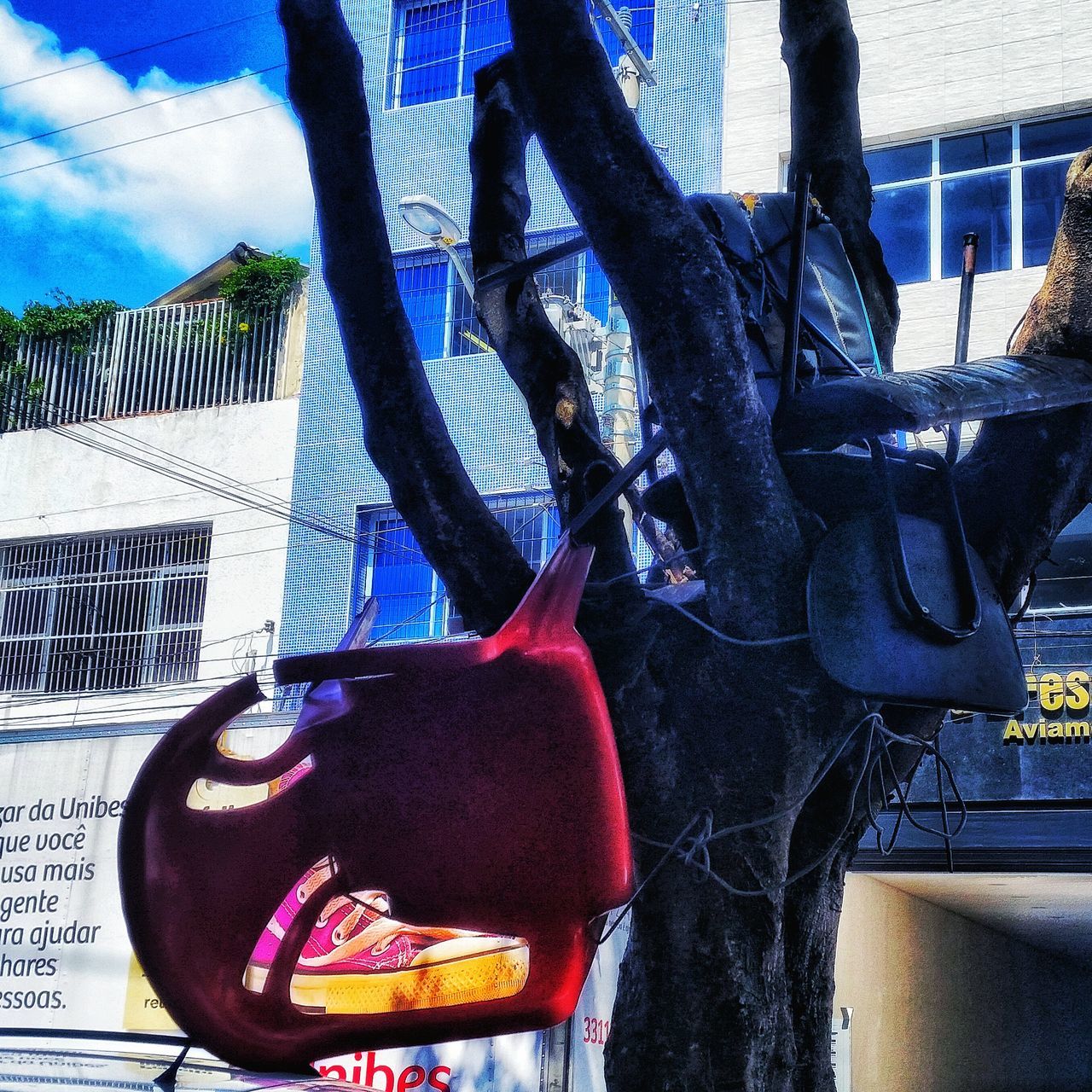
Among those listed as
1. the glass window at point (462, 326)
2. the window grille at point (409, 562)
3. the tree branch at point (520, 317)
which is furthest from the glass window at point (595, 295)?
the tree branch at point (520, 317)

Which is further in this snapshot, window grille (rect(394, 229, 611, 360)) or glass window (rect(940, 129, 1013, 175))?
window grille (rect(394, 229, 611, 360))

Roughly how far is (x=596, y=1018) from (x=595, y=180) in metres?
7.62

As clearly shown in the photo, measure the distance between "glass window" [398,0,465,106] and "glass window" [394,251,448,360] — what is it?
2.21 meters

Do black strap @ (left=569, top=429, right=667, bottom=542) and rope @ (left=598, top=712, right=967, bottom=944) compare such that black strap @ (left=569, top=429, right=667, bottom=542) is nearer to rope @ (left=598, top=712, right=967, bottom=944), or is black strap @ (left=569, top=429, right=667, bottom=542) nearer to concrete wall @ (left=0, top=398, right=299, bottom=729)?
rope @ (left=598, top=712, right=967, bottom=944)

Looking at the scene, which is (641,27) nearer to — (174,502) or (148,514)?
(174,502)

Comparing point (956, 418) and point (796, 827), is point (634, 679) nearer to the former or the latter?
point (796, 827)

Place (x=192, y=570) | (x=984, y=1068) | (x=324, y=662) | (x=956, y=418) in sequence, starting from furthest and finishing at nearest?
(x=984, y=1068) → (x=192, y=570) → (x=956, y=418) → (x=324, y=662)

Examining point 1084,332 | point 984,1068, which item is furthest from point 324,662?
point 984,1068

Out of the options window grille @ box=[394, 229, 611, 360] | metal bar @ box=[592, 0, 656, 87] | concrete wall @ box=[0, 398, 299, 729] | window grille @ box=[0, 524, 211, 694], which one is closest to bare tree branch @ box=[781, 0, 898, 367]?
metal bar @ box=[592, 0, 656, 87]

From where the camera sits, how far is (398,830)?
266cm

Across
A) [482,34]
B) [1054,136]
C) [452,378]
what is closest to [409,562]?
[452,378]

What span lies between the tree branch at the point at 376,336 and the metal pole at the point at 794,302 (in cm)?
87

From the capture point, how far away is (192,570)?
49.8ft

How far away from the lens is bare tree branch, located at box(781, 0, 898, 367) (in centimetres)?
466
